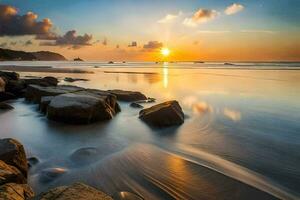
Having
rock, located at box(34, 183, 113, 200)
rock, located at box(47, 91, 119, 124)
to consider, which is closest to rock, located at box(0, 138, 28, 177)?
rock, located at box(34, 183, 113, 200)

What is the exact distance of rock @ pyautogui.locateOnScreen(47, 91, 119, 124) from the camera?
9.15 metres

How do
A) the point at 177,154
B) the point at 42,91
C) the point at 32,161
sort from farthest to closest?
the point at 42,91, the point at 177,154, the point at 32,161

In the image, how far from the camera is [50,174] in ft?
17.3

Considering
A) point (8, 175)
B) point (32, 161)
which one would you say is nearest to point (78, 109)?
point (32, 161)

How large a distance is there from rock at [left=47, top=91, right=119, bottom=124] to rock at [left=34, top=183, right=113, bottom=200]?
5.99 metres

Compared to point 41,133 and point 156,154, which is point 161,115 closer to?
point 156,154

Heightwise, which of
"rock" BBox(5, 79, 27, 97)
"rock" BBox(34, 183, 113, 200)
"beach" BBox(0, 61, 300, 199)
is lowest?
"beach" BBox(0, 61, 300, 199)

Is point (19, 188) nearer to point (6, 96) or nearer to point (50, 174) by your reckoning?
point (50, 174)

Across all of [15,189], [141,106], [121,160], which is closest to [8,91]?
[141,106]

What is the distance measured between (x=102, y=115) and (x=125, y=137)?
2156 mm

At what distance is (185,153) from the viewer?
6535mm

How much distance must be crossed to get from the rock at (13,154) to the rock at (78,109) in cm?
397

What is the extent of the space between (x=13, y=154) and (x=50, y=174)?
787mm

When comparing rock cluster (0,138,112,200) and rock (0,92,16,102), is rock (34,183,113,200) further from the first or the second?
rock (0,92,16,102)
